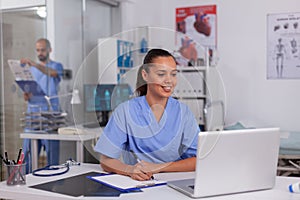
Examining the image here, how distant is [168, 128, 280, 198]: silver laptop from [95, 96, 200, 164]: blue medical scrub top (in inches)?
10.7

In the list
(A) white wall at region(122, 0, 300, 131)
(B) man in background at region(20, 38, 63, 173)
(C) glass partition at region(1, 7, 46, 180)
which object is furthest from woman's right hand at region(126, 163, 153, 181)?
(A) white wall at region(122, 0, 300, 131)

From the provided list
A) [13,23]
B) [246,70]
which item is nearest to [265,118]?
[246,70]

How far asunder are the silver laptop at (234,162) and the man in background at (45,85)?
87.0 inches

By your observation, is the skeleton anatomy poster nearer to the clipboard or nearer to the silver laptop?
the clipboard

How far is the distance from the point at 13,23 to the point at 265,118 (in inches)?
95.2

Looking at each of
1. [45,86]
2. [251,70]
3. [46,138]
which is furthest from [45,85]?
[251,70]

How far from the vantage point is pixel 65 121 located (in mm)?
3541

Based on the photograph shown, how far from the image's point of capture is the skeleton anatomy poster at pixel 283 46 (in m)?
3.94

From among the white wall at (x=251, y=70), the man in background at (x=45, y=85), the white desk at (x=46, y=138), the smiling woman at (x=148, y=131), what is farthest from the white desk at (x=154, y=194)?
the white wall at (x=251, y=70)


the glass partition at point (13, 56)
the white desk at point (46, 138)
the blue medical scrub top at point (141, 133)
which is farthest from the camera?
the glass partition at point (13, 56)

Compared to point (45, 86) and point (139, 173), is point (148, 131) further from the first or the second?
point (45, 86)

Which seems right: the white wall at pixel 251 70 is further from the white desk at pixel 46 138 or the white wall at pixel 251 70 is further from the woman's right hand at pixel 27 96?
the woman's right hand at pixel 27 96

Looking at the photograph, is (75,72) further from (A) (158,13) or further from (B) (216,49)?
(B) (216,49)

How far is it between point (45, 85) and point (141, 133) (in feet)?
7.02
